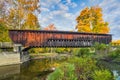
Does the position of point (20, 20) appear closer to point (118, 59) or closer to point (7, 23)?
point (7, 23)

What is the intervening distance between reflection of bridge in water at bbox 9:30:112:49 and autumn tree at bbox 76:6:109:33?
10.2 ft

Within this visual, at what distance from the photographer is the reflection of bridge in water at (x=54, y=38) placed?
24250 mm

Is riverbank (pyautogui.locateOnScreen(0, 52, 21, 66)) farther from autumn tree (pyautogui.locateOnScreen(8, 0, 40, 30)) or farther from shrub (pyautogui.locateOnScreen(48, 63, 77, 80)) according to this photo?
shrub (pyautogui.locateOnScreen(48, 63, 77, 80))

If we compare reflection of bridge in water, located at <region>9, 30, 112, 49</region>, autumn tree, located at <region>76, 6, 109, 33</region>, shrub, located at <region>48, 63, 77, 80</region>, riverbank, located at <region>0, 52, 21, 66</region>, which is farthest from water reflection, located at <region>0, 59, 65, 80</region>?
autumn tree, located at <region>76, 6, 109, 33</region>

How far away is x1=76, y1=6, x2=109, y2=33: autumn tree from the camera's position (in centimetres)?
3259

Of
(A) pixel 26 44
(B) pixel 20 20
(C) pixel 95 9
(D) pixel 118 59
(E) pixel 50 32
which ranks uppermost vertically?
(C) pixel 95 9

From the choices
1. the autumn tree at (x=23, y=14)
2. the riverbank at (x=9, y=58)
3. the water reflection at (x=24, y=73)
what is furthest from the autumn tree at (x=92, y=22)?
the water reflection at (x=24, y=73)

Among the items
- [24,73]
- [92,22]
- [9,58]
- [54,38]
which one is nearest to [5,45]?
[9,58]

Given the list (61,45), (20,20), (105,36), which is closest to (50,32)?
(61,45)

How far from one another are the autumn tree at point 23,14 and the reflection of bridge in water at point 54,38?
3.13 metres

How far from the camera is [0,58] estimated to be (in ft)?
64.0

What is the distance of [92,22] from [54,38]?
11033mm

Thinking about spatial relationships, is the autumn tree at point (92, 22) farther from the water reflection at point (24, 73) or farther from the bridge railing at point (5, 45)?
the water reflection at point (24, 73)

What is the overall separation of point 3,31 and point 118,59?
18.2 meters
